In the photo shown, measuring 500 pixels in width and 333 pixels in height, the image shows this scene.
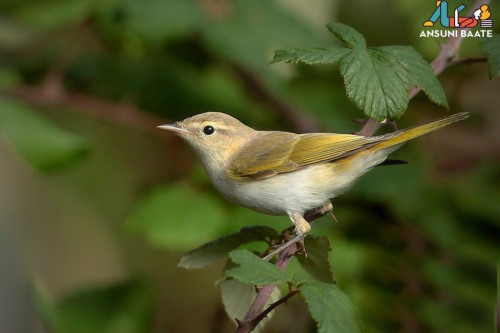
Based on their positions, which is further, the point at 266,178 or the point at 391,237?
the point at 391,237

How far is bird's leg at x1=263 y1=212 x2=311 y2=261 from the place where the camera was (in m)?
1.29

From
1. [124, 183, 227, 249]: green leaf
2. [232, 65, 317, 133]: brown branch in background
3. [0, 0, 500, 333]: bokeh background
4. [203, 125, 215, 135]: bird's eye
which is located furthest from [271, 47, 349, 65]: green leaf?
[232, 65, 317, 133]: brown branch in background

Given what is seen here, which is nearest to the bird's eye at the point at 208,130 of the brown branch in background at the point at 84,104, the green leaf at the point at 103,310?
the brown branch in background at the point at 84,104

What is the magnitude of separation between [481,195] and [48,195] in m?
2.06

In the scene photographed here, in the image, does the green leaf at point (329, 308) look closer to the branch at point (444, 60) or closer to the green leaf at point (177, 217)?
the branch at point (444, 60)

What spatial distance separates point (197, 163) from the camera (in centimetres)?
273

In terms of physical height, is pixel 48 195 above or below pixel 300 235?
below

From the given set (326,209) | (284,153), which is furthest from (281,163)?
(326,209)

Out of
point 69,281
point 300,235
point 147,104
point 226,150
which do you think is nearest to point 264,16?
point 147,104

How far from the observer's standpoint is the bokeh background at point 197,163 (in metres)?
2.53

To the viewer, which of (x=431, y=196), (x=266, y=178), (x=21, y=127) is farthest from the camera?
(x=431, y=196)

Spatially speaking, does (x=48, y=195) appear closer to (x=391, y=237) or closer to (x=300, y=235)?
(x=391, y=237)

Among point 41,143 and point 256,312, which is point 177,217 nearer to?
point 41,143

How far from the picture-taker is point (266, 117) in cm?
291
